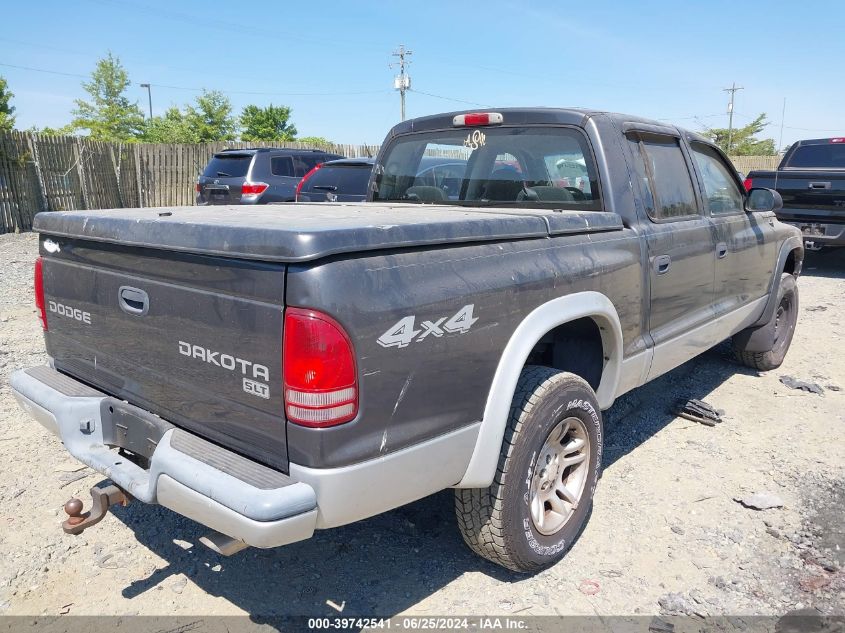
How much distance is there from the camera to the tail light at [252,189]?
11367mm

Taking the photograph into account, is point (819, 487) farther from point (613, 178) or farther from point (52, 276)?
point (52, 276)

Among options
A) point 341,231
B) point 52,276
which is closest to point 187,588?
point 52,276

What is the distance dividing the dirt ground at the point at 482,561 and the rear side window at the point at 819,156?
8.39 m

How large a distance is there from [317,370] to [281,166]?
10615 millimetres

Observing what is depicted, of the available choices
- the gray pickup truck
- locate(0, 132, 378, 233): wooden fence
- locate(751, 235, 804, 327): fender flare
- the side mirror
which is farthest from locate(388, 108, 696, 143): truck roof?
locate(0, 132, 378, 233): wooden fence

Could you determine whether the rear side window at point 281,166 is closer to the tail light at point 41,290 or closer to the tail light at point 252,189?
the tail light at point 252,189

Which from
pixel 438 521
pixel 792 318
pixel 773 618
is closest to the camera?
pixel 773 618

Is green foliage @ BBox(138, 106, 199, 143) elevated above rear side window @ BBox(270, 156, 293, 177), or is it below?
above

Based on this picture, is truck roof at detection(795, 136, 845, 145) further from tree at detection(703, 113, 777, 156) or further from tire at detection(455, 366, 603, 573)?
tree at detection(703, 113, 777, 156)

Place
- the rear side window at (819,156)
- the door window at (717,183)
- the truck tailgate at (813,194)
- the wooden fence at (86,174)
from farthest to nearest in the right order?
the wooden fence at (86,174)
the rear side window at (819,156)
the truck tailgate at (813,194)
the door window at (717,183)

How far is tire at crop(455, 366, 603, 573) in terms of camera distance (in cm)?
261

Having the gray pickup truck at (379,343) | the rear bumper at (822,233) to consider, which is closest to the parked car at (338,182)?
the gray pickup truck at (379,343)

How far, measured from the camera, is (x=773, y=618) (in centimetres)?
264

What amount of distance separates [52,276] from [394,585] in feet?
6.69
